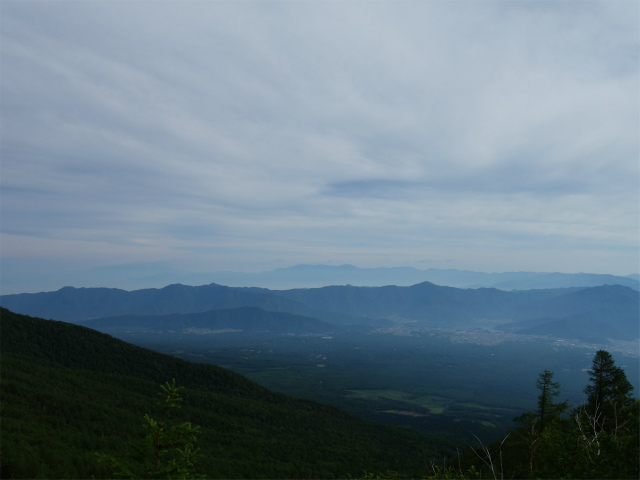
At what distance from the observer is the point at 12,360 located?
101 meters

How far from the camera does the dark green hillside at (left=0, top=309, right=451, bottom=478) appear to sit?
62.0 m

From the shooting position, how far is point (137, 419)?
88312mm

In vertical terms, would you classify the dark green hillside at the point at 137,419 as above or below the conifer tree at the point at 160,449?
below

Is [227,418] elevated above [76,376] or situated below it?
below

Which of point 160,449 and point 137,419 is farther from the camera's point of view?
point 137,419

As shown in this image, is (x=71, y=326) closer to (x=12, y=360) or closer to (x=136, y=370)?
(x=136, y=370)

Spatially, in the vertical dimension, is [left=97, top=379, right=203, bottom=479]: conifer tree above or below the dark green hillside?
above

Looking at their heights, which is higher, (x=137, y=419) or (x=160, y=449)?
(x=160, y=449)

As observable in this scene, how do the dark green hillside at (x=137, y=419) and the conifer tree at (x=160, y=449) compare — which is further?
the dark green hillside at (x=137, y=419)

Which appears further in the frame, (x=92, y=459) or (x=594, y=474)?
(x=92, y=459)

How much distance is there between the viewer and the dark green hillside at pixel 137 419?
204 feet

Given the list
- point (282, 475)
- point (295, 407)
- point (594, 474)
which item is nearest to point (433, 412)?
point (295, 407)

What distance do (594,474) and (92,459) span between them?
70255 mm

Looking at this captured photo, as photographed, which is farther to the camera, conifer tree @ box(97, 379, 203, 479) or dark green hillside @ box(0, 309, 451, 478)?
dark green hillside @ box(0, 309, 451, 478)
